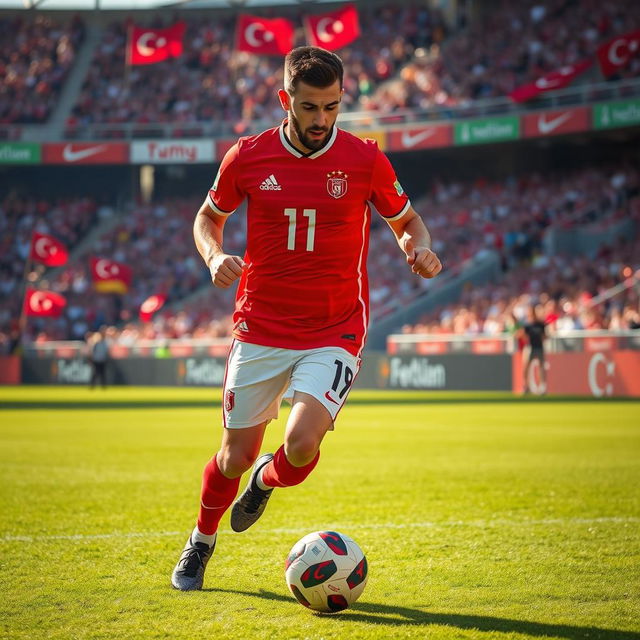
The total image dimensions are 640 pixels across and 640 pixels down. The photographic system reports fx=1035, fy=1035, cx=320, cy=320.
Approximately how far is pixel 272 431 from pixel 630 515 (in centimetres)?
902

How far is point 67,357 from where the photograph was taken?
120ft

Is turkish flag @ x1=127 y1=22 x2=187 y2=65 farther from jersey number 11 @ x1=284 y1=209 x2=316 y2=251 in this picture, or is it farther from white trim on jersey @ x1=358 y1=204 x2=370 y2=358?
jersey number 11 @ x1=284 y1=209 x2=316 y2=251

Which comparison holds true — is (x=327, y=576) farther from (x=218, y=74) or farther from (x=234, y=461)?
(x=218, y=74)

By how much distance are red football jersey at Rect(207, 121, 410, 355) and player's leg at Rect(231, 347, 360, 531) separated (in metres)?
0.10

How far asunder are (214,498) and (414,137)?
3208 cm

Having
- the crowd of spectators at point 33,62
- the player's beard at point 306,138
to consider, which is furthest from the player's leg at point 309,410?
the crowd of spectators at point 33,62

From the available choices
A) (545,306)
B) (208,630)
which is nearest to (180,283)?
(545,306)

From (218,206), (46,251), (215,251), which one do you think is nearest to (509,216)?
(46,251)

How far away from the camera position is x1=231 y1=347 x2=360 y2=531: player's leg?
4.97 metres

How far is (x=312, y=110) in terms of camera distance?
503 centimetres

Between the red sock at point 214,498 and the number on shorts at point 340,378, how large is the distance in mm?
732

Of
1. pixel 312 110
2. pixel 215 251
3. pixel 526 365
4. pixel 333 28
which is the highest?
pixel 333 28

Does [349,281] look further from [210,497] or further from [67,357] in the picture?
[67,357]

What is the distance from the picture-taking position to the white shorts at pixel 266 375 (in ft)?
16.9
